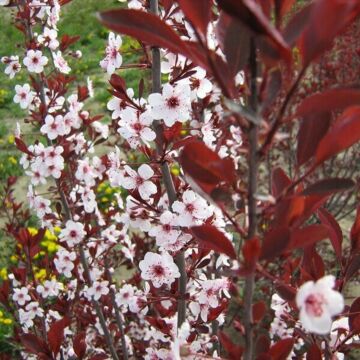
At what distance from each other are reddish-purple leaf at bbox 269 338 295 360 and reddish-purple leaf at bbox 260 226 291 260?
1.02 feet

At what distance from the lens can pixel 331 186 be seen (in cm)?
95

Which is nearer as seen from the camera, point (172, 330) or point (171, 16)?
point (171, 16)

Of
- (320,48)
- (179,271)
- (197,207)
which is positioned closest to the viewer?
(320,48)

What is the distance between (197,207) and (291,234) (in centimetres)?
70

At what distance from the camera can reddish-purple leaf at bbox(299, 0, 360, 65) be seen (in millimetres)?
667

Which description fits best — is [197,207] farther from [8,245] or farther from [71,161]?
[8,245]

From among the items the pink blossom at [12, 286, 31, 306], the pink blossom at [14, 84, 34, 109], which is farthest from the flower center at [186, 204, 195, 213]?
the pink blossom at [12, 286, 31, 306]

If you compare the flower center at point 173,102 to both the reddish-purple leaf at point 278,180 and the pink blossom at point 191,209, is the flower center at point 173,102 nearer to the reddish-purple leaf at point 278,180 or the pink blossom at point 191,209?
the pink blossom at point 191,209

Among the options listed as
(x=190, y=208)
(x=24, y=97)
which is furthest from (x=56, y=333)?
(x=24, y=97)

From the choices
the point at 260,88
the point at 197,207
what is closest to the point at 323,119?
the point at 260,88

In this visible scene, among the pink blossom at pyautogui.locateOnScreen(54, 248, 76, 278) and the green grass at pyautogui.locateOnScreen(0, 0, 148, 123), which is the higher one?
the green grass at pyautogui.locateOnScreen(0, 0, 148, 123)

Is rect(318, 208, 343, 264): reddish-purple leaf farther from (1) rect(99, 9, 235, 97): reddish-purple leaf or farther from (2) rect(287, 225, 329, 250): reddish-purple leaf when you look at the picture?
(1) rect(99, 9, 235, 97): reddish-purple leaf

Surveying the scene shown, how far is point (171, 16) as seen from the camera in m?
1.69

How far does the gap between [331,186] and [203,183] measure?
255 millimetres
